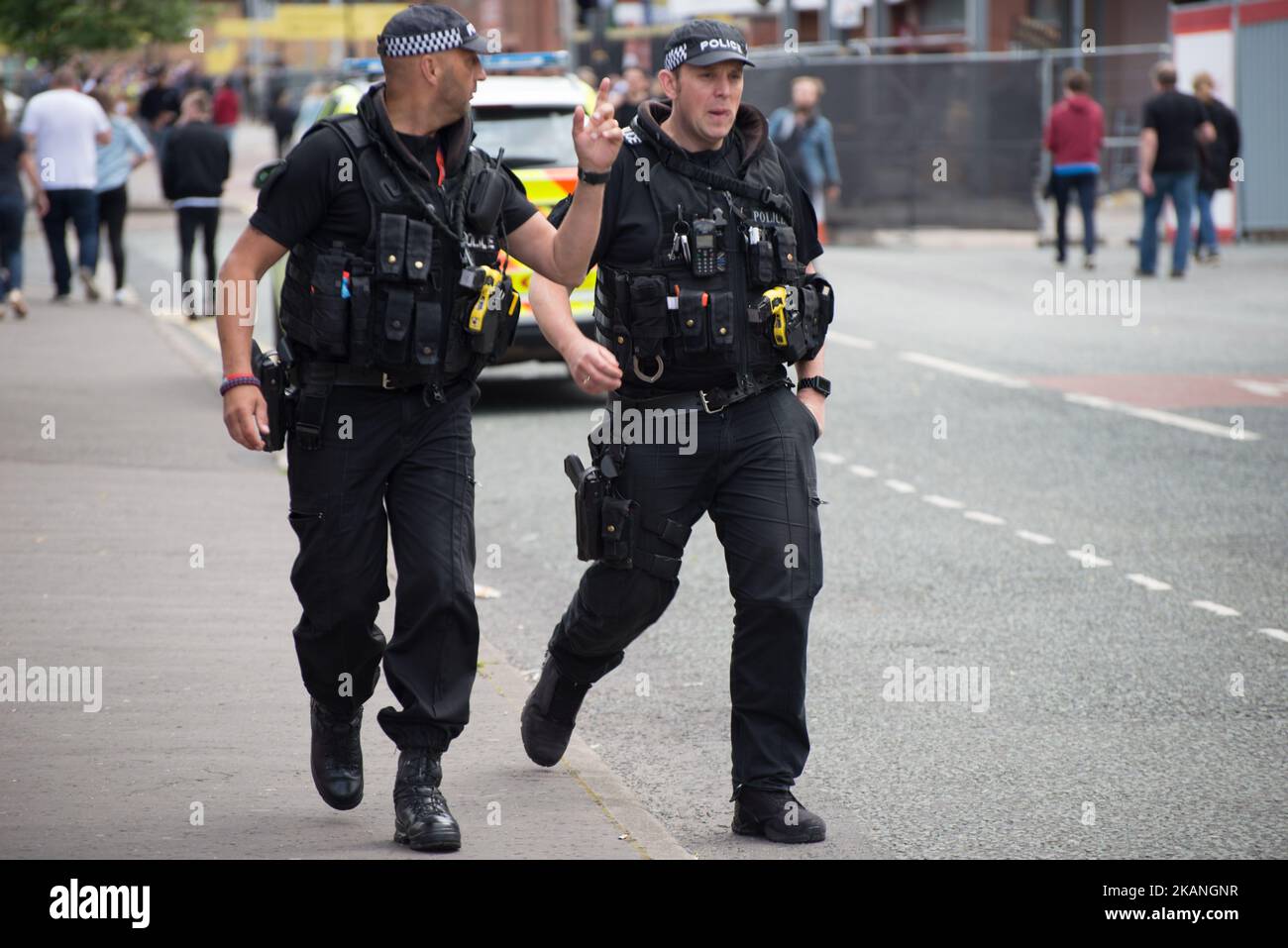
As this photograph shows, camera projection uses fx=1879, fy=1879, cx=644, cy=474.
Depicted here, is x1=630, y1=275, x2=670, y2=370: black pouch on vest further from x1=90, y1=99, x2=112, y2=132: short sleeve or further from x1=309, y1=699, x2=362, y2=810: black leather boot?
x1=90, y1=99, x2=112, y2=132: short sleeve

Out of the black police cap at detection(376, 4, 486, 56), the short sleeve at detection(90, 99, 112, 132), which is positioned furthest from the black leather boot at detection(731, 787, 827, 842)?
the short sleeve at detection(90, 99, 112, 132)

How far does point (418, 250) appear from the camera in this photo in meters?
4.57

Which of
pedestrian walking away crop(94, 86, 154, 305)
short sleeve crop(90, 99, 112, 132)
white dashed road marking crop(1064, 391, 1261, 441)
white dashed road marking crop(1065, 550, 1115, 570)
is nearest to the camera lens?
white dashed road marking crop(1065, 550, 1115, 570)

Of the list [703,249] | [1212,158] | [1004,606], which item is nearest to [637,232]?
[703,249]

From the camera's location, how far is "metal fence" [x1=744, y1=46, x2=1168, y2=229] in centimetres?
2512

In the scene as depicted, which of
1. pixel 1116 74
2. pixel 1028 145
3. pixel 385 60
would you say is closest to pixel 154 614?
pixel 385 60

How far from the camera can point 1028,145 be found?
25.1 metres

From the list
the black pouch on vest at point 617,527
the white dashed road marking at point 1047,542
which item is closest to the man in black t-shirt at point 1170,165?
the white dashed road marking at point 1047,542

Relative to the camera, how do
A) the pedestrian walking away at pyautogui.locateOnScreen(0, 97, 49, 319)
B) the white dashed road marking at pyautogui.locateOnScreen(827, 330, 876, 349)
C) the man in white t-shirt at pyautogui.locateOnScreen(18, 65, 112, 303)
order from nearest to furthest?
the white dashed road marking at pyautogui.locateOnScreen(827, 330, 876, 349) < the pedestrian walking away at pyautogui.locateOnScreen(0, 97, 49, 319) < the man in white t-shirt at pyautogui.locateOnScreen(18, 65, 112, 303)

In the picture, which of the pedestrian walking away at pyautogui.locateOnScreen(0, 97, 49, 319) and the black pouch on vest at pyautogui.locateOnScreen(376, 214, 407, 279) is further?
the pedestrian walking away at pyautogui.locateOnScreen(0, 97, 49, 319)

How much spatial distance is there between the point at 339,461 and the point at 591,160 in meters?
0.96

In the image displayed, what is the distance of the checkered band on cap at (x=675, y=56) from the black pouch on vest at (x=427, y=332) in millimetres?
993

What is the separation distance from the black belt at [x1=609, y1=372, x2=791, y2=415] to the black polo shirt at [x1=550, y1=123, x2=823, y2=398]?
2cm
